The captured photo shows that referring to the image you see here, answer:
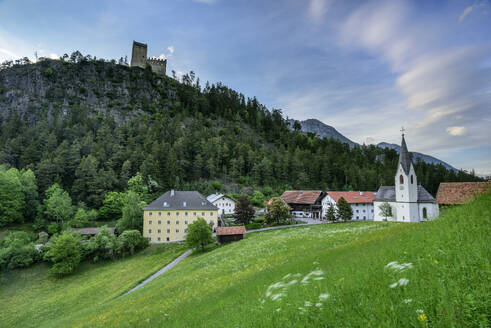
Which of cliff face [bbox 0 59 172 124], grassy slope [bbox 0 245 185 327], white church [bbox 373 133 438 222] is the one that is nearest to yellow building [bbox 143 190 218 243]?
grassy slope [bbox 0 245 185 327]

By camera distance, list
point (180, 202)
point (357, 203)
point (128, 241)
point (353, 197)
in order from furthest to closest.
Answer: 1. point (353, 197)
2. point (357, 203)
3. point (180, 202)
4. point (128, 241)

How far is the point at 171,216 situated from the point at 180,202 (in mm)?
4191

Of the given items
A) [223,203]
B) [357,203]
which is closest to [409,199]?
[357,203]

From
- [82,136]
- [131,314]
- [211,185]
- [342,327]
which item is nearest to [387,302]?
[342,327]

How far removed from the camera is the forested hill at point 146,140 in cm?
7819

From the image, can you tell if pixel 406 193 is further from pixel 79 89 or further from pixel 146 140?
pixel 79 89

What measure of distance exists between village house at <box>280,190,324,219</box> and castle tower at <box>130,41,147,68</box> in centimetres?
16744

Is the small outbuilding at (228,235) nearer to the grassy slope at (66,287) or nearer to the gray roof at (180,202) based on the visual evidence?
the grassy slope at (66,287)

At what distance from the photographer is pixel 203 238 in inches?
1655

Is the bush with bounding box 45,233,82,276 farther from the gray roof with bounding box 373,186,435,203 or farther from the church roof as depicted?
the church roof

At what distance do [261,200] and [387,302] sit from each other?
8098cm

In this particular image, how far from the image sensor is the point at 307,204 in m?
71.7

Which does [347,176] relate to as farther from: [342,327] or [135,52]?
[135,52]

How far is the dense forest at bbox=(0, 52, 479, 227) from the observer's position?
254 ft
